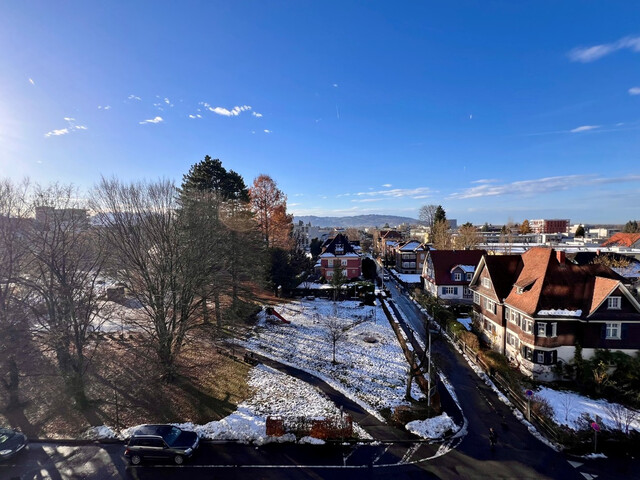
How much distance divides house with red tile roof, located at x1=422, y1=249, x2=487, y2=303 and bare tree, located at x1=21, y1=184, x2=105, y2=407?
4221 cm

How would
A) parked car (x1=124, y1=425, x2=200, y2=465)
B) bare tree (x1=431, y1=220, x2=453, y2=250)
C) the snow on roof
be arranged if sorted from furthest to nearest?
bare tree (x1=431, y1=220, x2=453, y2=250) → the snow on roof → parked car (x1=124, y1=425, x2=200, y2=465)

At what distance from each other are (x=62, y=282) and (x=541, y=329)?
3303cm

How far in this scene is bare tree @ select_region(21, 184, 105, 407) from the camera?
19.5 meters

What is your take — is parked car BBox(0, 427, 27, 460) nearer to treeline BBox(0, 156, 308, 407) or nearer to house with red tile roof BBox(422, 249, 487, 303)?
treeline BBox(0, 156, 308, 407)

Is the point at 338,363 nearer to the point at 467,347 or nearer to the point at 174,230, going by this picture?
the point at 467,347

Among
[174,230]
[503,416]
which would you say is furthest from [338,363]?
[174,230]

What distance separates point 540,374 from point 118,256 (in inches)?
1256

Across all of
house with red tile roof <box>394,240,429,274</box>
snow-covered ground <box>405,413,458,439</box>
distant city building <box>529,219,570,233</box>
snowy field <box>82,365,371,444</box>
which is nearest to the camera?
snowy field <box>82,365,371,444</box>

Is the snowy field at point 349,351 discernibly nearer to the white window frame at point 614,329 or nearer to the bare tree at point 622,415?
the bare tree at point 622,415

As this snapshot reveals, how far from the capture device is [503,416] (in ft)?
62.3

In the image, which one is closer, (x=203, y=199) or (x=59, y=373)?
(x=59, y=373)

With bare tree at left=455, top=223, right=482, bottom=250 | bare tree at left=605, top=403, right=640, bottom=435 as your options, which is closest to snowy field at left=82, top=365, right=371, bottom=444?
bare tree at left=605, top=403, right=640, bottom=435

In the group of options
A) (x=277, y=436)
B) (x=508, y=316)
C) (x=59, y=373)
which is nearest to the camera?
(x=277, y=436)

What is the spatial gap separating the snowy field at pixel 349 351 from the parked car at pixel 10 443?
1613cm
